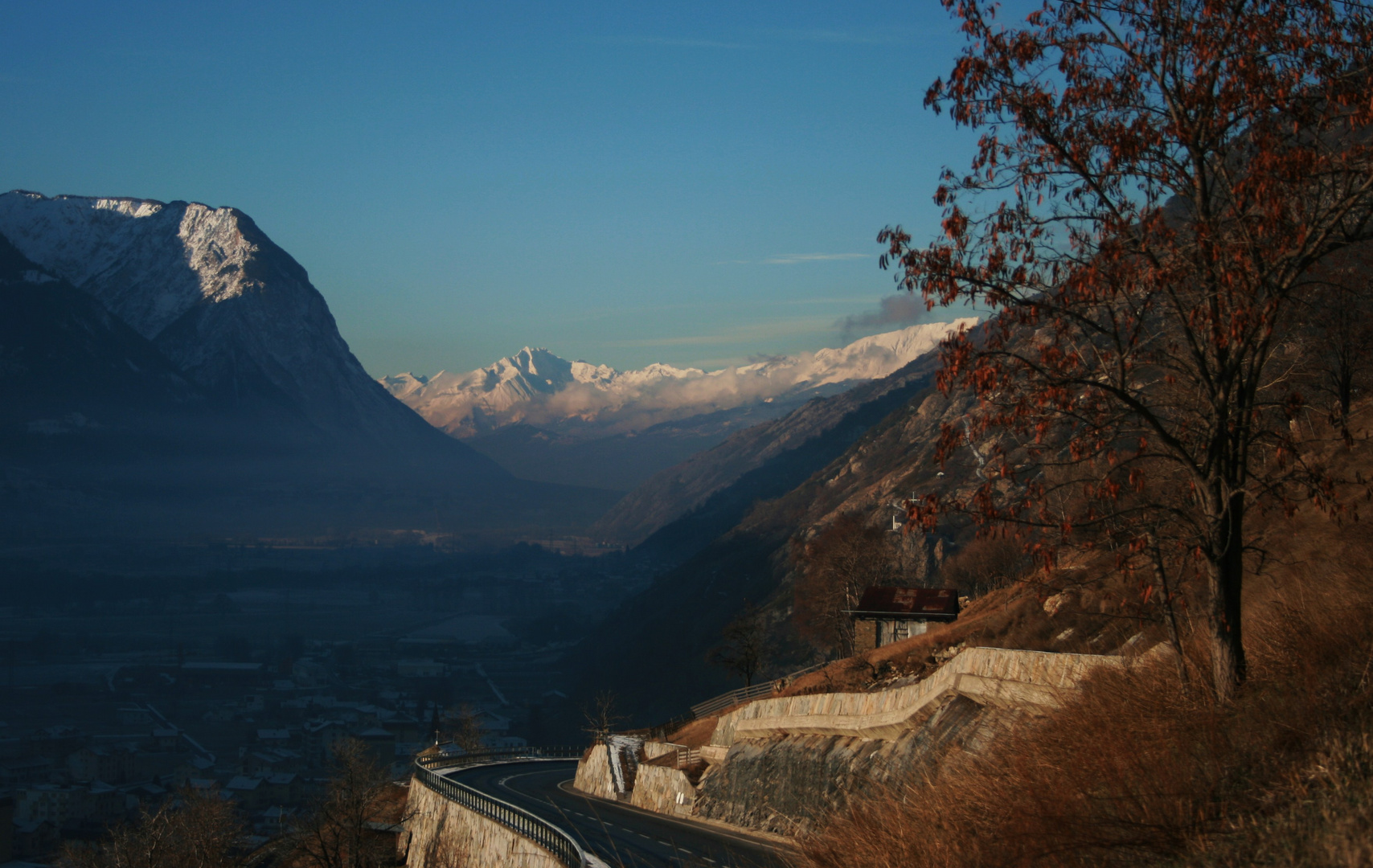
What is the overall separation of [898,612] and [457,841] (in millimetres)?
31392

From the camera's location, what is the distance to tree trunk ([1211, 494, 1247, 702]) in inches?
433

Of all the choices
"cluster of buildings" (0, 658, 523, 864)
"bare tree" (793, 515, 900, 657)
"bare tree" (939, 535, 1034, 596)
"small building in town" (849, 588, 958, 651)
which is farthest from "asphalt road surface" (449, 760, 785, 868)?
"cluster of buildings" (0, 658, 523, 864)

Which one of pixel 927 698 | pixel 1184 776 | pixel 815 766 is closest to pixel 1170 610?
pixel 1184 776

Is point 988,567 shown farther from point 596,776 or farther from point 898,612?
point 596,776

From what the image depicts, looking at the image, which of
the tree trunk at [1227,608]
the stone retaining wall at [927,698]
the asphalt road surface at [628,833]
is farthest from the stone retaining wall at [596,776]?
the tree trunk at [1227,608]

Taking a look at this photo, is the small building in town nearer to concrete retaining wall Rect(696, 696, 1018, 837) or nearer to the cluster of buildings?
concrete retaining wall Rect(696, 696, 1018, 837)

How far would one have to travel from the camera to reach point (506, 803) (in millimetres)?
37281

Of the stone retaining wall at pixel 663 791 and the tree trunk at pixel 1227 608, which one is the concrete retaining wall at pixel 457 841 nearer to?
the stone retaining wall at pixel 663 791

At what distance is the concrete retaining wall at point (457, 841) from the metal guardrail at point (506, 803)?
213 mm

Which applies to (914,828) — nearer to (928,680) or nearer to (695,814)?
(928,680)

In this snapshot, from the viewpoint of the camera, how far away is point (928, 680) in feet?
77.6

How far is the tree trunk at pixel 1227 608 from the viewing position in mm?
10992

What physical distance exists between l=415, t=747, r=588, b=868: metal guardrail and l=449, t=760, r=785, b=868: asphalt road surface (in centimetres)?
53

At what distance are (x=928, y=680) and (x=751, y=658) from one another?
4457cm
